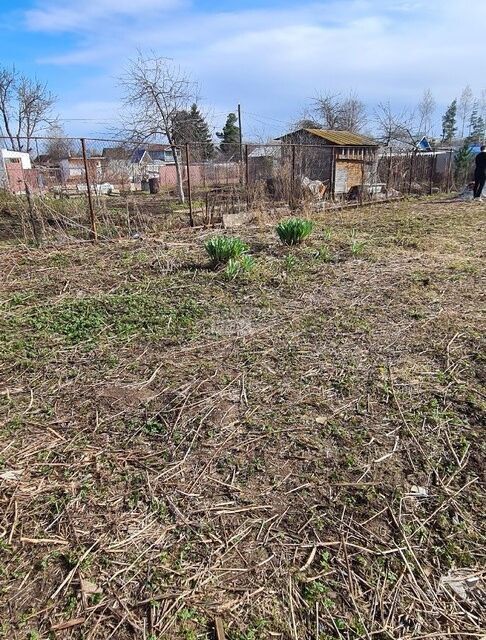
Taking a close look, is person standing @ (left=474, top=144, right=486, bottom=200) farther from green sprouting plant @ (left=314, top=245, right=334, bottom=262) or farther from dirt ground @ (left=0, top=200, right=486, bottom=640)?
dirt ground @ (left=0, top=200, right=486, bottom=640)

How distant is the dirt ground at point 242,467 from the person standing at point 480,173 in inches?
407

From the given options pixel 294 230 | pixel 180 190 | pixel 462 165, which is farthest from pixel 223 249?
pixel 462 165

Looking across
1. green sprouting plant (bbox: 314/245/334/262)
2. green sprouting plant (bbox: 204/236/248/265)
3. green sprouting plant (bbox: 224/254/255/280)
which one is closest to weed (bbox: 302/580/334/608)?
green sprouting plant (bbox: 224/254/255/280)

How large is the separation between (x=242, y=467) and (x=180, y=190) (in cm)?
1661

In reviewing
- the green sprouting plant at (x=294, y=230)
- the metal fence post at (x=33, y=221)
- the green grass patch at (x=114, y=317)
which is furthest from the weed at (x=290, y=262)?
the metal fence post at (x=33, y=221)

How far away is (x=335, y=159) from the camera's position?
49.7ft

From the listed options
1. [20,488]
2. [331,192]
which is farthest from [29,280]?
[331,192]

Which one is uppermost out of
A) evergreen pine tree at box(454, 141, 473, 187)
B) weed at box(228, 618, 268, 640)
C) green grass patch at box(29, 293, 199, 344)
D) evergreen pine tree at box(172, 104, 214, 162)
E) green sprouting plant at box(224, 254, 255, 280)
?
evergreen pine tree at box(172, 104, 214, 162)

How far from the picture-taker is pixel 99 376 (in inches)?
130

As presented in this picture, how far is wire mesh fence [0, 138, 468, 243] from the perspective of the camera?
27.8ft

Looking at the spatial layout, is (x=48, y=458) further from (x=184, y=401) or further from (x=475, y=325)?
(x=475, y=325)

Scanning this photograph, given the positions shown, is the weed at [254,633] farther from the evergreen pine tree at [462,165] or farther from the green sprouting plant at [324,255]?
the evergreen pine tree at [462,165]

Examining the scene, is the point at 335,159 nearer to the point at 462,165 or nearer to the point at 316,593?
the point at 462,165

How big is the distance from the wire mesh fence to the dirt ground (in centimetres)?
405
